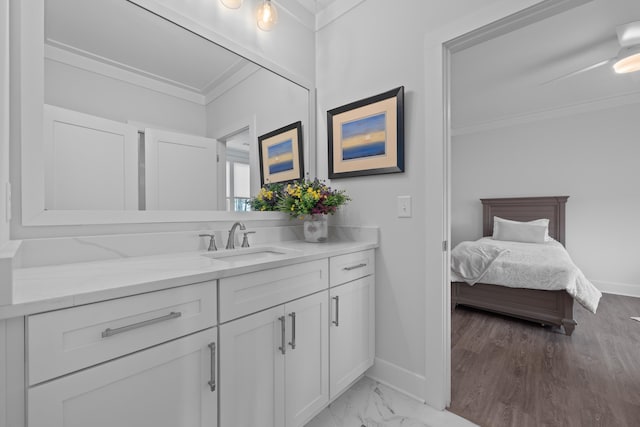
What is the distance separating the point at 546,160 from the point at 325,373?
4855mm

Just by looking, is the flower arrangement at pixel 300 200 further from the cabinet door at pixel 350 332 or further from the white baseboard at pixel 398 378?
the white baseboard at pixel 398 378

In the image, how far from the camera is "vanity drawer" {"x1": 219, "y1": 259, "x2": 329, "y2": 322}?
3.32 ft

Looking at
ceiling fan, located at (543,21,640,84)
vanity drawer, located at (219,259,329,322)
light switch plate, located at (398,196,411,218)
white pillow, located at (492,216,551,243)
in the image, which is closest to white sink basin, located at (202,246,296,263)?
vanity drawer, located at (219,259,329,322)

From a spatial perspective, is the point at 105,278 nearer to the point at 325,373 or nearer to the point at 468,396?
the point at 325,373

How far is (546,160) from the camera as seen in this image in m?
4.35

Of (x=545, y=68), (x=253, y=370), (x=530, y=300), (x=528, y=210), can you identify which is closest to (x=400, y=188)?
(x=253, y=370)

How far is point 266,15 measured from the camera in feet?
5.50

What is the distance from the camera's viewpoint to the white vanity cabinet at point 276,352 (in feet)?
3.35

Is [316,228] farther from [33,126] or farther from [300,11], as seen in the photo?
[300,11]

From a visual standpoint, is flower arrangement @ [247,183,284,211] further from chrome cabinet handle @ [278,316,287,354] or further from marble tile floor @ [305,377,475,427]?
marble tile floor @ [305,377,475,427]

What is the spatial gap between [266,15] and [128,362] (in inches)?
72.9

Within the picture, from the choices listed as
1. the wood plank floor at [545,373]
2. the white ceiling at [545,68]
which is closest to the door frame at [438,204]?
the wood plank floor at [545,373]

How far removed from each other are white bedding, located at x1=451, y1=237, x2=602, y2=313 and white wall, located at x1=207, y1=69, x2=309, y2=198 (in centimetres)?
227

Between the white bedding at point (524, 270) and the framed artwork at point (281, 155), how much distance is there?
2.19 meters
